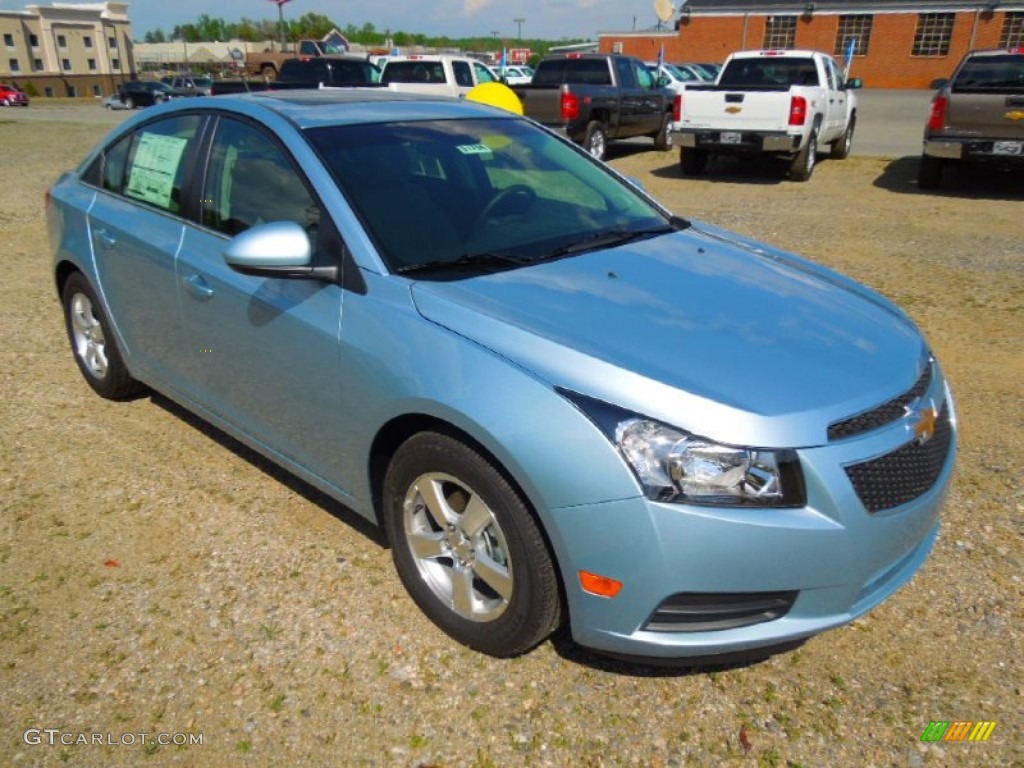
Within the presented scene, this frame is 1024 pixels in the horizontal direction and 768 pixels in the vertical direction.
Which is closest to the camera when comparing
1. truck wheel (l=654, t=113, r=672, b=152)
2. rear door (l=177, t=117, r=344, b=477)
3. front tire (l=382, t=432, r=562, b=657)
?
front tire (l=382, t=432, r=562, b=657)

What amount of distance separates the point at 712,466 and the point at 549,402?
466 millimetres

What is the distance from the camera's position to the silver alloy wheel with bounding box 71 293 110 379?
14.8 feet

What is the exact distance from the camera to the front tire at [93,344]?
438cm

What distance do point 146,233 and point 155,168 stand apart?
1.18 feet

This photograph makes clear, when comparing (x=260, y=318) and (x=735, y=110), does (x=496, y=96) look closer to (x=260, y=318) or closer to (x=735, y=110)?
(x=735, y=110)

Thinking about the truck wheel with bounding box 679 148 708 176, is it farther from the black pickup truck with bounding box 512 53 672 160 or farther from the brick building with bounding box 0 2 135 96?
the brick building with bounding box 0 2 135 96

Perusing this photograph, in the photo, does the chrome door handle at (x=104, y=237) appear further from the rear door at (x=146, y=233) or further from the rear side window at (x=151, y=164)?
the rear side window at (x=151, y=164)

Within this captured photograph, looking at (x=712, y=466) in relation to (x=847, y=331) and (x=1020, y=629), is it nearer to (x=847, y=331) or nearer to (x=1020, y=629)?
(x=847, y=331)

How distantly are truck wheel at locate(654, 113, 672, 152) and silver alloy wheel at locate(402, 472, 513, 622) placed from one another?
15326 millimetres

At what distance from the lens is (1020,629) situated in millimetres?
2820

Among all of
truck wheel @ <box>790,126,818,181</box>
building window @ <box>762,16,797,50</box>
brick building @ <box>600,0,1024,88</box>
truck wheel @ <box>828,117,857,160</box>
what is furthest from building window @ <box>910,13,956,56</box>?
truck wheel @ <box>790,126,818,181</box>

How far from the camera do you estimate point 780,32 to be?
165 ft

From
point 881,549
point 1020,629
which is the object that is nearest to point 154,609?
point 881,549

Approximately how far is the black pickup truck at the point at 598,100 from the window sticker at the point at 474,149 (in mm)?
10947
